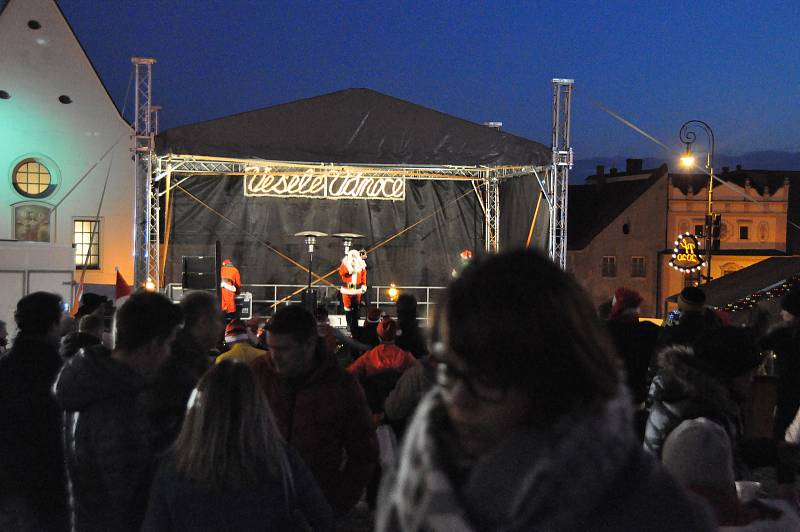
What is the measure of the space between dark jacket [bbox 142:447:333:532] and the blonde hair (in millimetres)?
30

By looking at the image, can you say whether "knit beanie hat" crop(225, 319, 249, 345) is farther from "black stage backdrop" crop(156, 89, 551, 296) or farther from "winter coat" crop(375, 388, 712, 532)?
"black stage backdrop" crop(156, 89, 551, 296)

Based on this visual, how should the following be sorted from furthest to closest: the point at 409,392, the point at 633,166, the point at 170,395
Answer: the point at 633,166
the point at 409,392
the point at 170,395

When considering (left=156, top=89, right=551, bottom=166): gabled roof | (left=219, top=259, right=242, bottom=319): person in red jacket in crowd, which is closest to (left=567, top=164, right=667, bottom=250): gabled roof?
(left=156, top=89, right=551, bottom=166): gabled roof

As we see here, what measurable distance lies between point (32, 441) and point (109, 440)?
799 mm

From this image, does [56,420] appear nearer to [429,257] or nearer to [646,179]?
[429,257]

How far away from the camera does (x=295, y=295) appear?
24.5 meters

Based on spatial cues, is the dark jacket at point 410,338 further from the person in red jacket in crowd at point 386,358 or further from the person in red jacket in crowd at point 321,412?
the person in red jacket in crowd at point 321,412

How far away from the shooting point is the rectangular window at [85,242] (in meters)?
25.7

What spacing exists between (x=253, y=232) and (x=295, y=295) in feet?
6.58

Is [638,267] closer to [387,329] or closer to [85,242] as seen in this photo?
[85,242]

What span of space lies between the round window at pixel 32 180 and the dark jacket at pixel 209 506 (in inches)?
957

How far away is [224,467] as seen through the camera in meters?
2.79

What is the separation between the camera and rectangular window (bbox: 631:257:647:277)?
150 feet

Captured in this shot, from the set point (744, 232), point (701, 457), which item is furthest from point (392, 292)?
point (744, 232)
